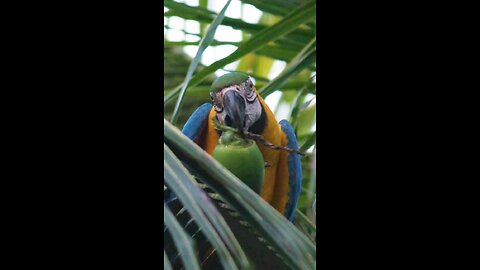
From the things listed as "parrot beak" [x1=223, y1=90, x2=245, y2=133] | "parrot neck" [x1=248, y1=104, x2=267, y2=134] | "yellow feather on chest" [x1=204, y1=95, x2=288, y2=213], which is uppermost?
"parrot beak" [x1=223, y1=90, x2=245, y2=133]

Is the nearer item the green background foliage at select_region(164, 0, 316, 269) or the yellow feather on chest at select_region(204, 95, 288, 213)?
→ the green background foliage at select_region(164, 0, 316, 269)

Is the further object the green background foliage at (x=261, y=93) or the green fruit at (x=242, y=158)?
the green fruit at (x=242, y=158)

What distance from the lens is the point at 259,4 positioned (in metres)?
1.55

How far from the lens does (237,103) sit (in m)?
1.34

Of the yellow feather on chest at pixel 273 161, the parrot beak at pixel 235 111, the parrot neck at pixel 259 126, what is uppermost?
the parrot beak at pixel 235 111

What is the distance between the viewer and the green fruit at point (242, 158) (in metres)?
1.29

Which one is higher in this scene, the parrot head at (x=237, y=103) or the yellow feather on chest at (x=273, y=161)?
the parrot head at (x=237, y=103)

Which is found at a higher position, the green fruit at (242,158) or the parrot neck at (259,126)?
the parrot neck at (259,126)

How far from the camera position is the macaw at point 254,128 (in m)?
1.34

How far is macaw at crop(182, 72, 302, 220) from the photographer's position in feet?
4.40

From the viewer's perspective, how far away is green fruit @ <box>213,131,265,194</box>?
4.24 feet

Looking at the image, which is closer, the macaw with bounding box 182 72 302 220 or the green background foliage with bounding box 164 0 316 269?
the green background foliage with bounding box 164 0 316 269

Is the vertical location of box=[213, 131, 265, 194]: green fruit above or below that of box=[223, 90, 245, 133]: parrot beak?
below

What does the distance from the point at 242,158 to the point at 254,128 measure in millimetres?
75
